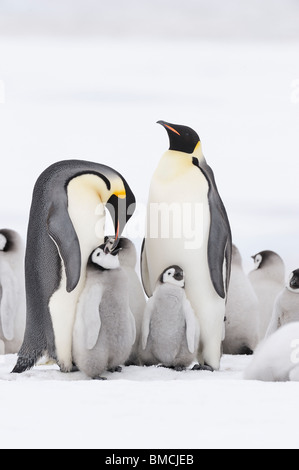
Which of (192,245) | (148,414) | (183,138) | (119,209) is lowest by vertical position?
(148,414)

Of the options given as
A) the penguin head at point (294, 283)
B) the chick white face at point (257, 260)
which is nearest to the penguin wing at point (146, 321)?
the penguin head at point (294, 283)

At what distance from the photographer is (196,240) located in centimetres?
385

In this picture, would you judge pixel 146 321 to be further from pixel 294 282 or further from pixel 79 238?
pixel 294 282

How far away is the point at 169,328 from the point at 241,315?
3.49ft

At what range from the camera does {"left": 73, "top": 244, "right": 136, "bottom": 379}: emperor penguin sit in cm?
332

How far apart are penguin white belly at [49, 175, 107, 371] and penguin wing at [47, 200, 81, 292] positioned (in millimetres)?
58

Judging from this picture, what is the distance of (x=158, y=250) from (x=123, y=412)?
5.04 feet

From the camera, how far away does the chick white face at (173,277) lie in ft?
11.9

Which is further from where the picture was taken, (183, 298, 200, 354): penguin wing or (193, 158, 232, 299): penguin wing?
(193, 158, 232, 299): penguin wing

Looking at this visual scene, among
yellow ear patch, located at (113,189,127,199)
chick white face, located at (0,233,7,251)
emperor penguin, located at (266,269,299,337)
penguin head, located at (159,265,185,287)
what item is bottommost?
emperor penguin, located at (266,269,299,337)

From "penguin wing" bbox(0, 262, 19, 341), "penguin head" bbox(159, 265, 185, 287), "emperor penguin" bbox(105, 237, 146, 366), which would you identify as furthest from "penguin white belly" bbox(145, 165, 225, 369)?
"penguin wing" bbox(0, 262, 19, 341)

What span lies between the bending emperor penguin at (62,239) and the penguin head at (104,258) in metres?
0.06

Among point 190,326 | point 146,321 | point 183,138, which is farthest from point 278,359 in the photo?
point 183,138

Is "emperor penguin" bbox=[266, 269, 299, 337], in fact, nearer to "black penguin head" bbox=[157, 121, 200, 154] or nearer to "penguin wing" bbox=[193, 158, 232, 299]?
"penguin wing" bbox=[193, 158, 232, 299]
